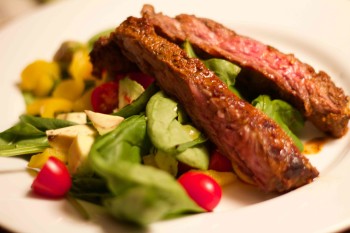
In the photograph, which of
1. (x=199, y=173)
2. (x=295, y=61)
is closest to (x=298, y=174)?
(x=199, y=173)

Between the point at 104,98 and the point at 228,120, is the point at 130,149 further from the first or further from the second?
the point at 104,98

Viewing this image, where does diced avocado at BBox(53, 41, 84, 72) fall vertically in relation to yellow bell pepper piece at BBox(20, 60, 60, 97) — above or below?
above

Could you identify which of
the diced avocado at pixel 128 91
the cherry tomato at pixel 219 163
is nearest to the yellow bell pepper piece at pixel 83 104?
the diced avocado at pixel 128 91

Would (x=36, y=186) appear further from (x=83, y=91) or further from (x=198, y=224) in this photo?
(x=83, y=91)

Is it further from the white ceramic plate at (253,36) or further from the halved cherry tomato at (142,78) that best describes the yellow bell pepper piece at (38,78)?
the halved cherry tomato at (142,78)

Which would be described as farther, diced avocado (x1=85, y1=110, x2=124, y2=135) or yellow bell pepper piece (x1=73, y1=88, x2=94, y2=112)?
yellow bell pepper piece (x1=73, y1=88, x2=94, y2=112)

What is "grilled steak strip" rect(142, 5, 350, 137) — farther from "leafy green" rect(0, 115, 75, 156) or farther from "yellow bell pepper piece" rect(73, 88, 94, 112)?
"leafy green" rect(0, 115, 75, 156)

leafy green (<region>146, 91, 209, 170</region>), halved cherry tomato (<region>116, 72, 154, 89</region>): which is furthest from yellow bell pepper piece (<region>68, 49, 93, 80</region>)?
leafy green (<region>146, 91, 209, 170</region>)
